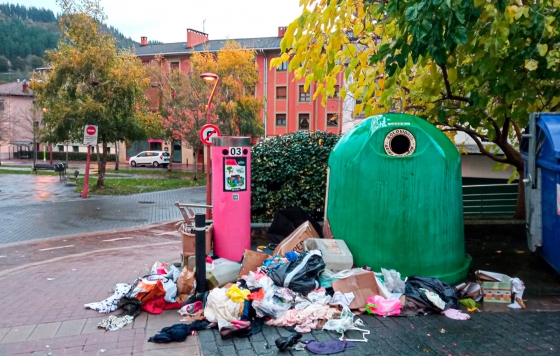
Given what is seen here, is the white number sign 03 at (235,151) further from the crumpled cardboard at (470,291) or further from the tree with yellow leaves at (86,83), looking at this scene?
the tree with yellow leaves at (86,83)

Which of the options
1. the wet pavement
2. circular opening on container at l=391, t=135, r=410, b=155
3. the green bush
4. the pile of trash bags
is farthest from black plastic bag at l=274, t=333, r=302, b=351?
the wet pavement

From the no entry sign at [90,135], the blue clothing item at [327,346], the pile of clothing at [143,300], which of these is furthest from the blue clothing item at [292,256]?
the no entry sign at [90,135]

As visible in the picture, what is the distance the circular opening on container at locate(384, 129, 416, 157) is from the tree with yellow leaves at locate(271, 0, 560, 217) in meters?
0.77

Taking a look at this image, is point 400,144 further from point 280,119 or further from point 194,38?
point 194,38

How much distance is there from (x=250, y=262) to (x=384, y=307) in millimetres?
1812

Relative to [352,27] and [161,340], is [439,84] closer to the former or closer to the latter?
[352,27]

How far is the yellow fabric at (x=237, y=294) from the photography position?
5.07 metres

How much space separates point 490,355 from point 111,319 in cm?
394

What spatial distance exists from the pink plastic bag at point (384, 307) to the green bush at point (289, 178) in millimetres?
3160

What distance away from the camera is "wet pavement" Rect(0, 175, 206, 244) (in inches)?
504

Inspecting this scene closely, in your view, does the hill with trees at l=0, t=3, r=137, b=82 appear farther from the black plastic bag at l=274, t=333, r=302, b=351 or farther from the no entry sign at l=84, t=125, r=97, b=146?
the black plastic bag at l=274, t=333, r=302, b=351

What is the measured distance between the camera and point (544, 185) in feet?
20.5

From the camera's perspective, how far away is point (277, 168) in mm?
8508

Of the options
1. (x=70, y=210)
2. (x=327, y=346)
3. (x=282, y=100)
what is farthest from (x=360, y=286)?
(x=282, y=100)
